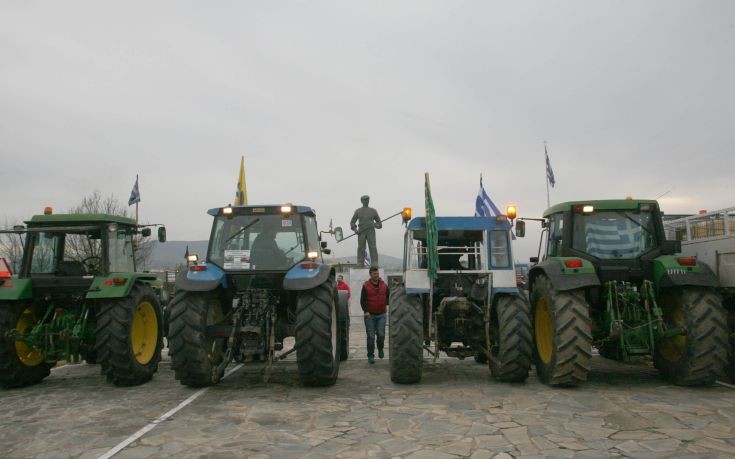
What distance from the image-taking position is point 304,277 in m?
7.83

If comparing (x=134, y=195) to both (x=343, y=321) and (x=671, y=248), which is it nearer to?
(x=343, y=321)

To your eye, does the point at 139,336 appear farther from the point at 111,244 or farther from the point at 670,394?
the point at 670,394

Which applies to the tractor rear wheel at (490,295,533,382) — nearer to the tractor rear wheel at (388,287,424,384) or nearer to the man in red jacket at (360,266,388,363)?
the tractor rear wheel at (388,287,424,384)

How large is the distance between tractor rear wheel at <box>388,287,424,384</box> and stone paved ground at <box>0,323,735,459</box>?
21 centimetres

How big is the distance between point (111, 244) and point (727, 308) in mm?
8978

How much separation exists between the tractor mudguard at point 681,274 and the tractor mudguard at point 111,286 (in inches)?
285

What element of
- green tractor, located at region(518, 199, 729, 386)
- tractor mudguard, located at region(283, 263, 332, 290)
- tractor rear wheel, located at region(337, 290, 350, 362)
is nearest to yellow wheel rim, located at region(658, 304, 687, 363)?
green tractor, located at region(518, 199, 729, 386)

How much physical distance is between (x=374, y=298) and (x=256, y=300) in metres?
3.17

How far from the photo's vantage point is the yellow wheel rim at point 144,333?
8.99m

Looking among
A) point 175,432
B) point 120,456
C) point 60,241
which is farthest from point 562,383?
point 60,241

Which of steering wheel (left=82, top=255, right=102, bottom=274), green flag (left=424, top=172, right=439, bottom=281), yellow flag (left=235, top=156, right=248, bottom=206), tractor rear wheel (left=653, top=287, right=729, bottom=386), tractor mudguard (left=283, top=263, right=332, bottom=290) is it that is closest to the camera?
tractor rear wheel (left=653, top=287, right=729, bottom=386)

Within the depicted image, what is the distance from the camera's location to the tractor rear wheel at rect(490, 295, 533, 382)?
7.84 m

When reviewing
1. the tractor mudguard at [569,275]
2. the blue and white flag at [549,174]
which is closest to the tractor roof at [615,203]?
the tractor mudguard at [569,275]

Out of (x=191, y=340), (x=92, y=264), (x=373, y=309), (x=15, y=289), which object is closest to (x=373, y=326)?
(x=373, y=309)
